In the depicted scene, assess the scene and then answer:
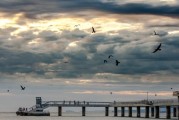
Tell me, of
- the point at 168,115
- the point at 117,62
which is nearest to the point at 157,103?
the point at 168,115

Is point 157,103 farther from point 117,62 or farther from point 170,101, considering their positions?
point 117,62

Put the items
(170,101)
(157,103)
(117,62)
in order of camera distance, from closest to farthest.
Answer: (117,62) < (170,101) < (157,103)

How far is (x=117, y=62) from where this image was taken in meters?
88.2

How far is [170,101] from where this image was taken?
175875mm

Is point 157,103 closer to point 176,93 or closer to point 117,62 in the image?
point 176,93

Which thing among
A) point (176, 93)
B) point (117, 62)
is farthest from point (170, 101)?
point (117, 62)

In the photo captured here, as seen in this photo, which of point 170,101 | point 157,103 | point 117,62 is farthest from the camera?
point 157,103

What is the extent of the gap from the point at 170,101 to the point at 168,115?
8115mm

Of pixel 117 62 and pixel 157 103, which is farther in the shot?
pixel 157 103

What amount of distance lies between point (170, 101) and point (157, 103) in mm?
15847

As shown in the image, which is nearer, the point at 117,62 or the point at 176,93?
the point at 117,62

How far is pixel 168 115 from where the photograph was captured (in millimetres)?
182500

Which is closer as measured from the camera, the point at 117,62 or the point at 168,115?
the point at 117,62

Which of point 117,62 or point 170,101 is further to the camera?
point 170,101
